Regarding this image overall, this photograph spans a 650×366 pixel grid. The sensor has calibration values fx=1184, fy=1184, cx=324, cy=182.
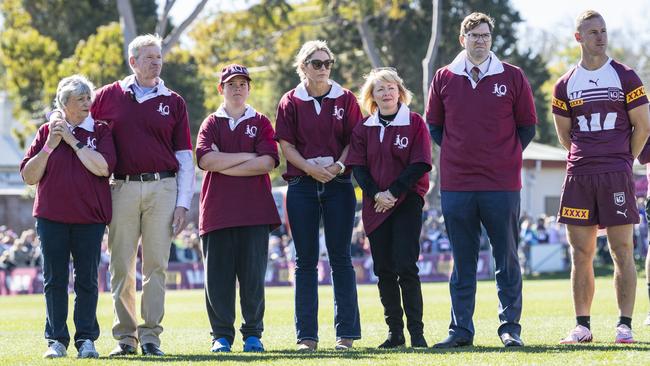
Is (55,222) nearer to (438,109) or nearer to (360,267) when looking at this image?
(438,109)

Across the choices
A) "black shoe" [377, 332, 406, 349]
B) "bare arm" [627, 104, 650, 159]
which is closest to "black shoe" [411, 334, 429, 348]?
"black shoe" [377, 332, 406, 349]

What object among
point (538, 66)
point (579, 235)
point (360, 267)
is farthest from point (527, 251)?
point (579, 235)

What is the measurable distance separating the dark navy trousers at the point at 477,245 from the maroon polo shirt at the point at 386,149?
45 cm

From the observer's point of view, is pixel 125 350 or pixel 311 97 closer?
pixel 125 350

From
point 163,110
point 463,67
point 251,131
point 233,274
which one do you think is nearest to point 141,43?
point 163,110

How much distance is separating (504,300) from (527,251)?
2495 centimetres

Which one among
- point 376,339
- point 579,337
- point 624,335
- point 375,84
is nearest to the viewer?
point 624,335

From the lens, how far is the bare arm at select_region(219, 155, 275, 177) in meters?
9.45

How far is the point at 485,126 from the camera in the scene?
9055 millimetres

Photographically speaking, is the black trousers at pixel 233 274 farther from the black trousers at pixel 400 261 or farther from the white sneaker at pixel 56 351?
the white sneaker at pixel 56 351

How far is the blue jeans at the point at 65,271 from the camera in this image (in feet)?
30.1

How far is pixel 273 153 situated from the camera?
31.6ft

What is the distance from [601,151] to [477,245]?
1207 millimetres

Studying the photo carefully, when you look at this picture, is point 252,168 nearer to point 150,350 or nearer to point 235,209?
point 235,209
